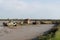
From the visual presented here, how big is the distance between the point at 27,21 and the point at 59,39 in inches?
1713

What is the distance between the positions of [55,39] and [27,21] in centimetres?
4350

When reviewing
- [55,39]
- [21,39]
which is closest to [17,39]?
[21,39]

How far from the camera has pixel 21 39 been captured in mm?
21047

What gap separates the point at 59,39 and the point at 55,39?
0.85 feet

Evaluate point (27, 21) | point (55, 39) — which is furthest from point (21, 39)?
point (27, 21)

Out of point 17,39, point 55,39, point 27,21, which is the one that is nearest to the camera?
point 55,39

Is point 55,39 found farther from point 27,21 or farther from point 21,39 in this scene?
point 27,21

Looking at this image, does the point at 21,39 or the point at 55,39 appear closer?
the point at 55,39

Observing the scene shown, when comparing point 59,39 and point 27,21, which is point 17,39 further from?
point 27,21

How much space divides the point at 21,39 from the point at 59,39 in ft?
24.3

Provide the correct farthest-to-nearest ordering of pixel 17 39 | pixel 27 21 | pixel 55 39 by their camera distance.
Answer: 1. pixel 27 21
2. pixel 17 39
3. pixel 55 39

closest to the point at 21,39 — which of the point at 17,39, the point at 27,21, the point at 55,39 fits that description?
the point at 17,39

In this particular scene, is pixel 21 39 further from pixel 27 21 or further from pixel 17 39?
pixel 27 21

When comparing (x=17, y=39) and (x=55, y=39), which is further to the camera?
(x=17, y=39)
